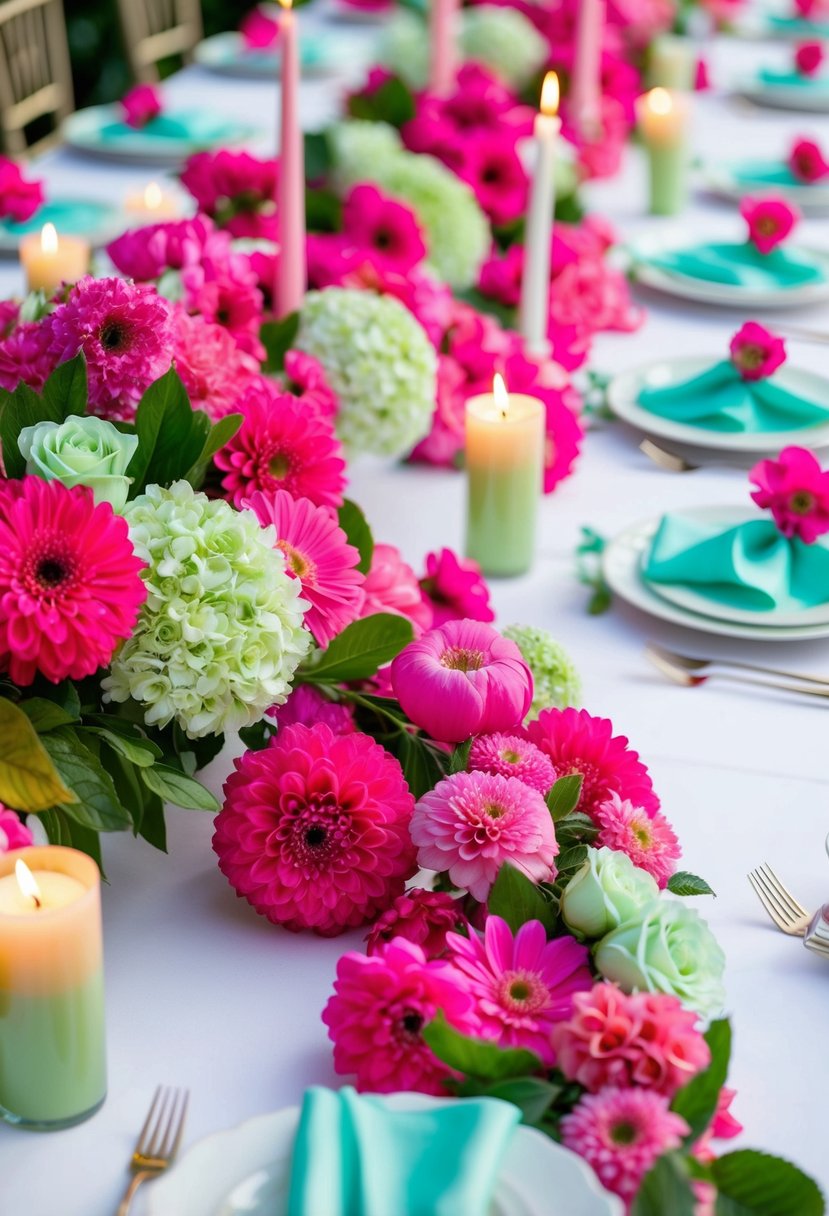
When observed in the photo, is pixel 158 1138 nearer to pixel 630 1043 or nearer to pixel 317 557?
pixel 630 1043

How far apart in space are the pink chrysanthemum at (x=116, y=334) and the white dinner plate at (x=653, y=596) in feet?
1.51

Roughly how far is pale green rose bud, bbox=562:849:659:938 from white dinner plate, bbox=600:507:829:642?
44 cm

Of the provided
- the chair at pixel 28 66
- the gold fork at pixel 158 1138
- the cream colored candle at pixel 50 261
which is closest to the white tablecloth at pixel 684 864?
the gold fork at pixel 158 1138

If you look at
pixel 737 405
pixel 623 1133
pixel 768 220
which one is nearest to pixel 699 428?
pixel 737 405

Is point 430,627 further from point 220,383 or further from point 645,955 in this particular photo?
point 645,955

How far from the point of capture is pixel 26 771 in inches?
31.3

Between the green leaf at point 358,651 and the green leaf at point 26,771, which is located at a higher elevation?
the green leaf at point 26,771

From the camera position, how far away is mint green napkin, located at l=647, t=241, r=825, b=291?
2.00 m

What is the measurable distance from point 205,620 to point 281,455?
0.69 ft

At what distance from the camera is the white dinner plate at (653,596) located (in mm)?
1226

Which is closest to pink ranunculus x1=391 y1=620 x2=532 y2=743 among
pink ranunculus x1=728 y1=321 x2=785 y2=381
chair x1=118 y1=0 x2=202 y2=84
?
pink ranunculus x1=728 y1=321 x2=785 y2=381

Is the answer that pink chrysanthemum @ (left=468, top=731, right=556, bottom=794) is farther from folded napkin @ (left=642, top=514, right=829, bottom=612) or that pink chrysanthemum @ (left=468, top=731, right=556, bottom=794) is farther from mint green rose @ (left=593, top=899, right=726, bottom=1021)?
folded napkin @ (left=642, top=514, right=829, bottom=612)

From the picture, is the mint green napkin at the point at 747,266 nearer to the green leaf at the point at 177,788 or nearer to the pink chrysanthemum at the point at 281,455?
the pink chrysanthemum at the point at 281,455

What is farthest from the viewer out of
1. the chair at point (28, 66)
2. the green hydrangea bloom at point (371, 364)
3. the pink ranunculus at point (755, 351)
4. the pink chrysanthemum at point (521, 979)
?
the chair at point (28, 66)
